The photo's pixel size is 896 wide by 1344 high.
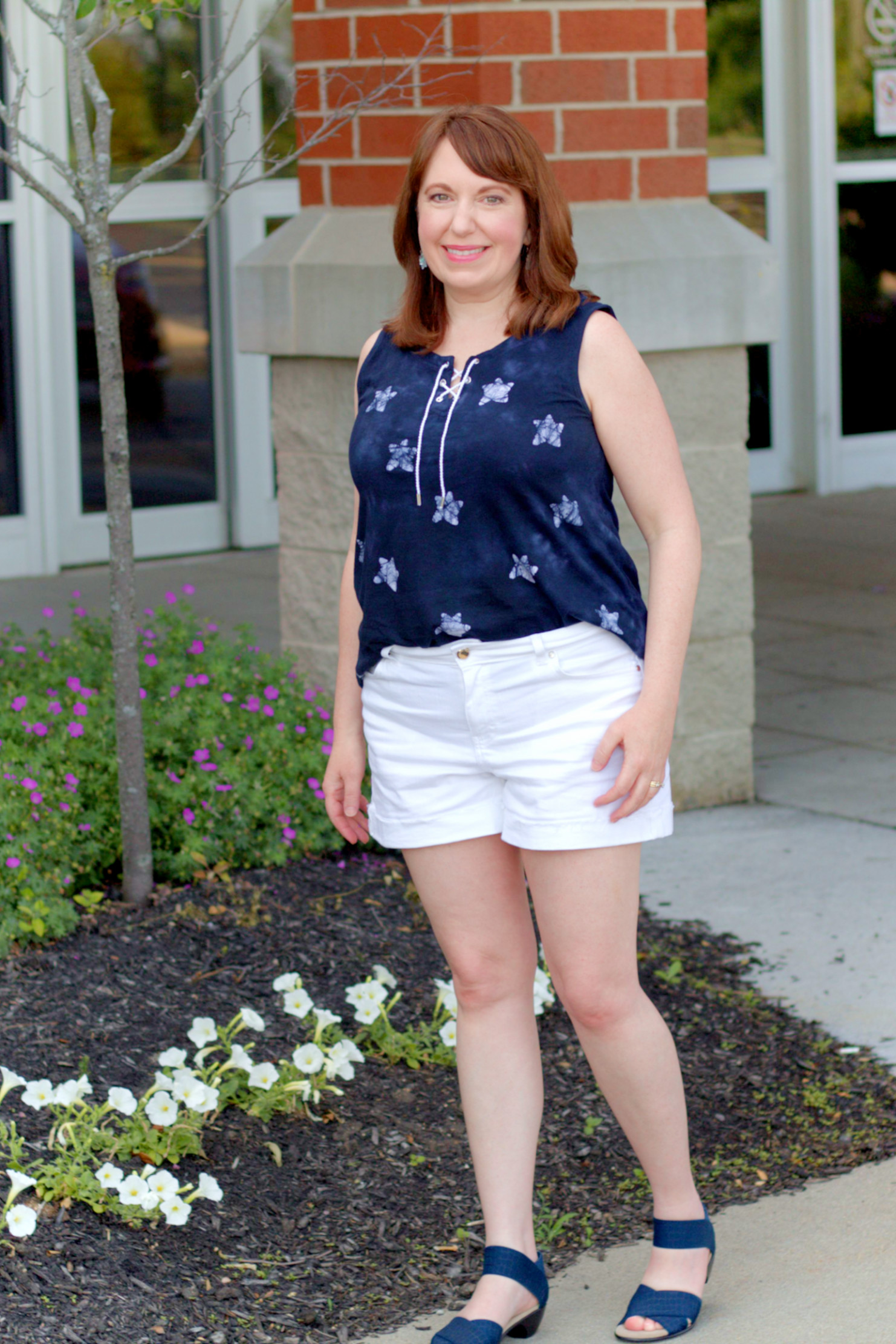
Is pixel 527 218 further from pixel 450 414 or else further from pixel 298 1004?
pixel 298 1004

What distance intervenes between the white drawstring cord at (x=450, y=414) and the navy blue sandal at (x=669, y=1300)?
3.62 feet

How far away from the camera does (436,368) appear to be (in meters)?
2.50

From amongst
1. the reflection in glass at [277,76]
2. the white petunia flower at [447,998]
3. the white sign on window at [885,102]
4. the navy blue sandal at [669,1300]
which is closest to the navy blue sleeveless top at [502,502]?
the navy blue sandal at [669,1300]

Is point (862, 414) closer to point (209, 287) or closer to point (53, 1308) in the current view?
point (209, 287)

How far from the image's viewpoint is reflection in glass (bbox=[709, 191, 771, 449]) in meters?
10.6

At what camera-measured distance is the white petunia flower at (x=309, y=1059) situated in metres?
3.22

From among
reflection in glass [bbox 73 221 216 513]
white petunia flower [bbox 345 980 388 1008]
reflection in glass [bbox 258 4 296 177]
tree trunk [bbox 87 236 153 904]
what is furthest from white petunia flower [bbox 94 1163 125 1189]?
reflection in glass [bbox 258 4 296 177]

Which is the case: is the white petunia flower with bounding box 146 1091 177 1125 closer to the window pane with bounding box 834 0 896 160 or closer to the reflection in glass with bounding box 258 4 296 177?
the reflection in glass with bounding box 258 4 296 177

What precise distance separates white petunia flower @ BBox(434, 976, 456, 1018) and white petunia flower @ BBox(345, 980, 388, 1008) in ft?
0.39

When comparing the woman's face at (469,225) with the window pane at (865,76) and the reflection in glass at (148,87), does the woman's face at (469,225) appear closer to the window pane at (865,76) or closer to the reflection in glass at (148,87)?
the reflection in glass at (148,87)

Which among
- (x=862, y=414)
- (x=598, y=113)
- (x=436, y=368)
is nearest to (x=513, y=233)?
(x=436, y=368)

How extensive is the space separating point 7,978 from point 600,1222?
1.40 m

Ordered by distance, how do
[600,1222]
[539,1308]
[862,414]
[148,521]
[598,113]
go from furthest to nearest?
1. [862,414]
2. [148,521]
3. [598,113]
4. [600,1222]
5. [539,1308]

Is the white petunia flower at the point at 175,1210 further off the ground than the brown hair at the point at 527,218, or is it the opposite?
the brown hair at the point at 527,218
